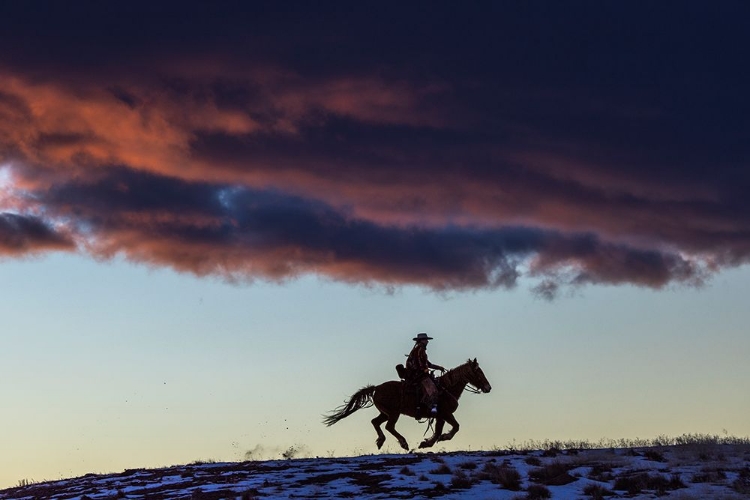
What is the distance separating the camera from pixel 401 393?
103 feet

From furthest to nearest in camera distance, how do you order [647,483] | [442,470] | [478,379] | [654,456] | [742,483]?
1. [478,379]
2. [654,456]
3. [442,470]
4. [647,483]
5. [742,483]

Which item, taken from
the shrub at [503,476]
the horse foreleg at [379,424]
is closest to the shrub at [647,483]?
the shrub at [503,476]

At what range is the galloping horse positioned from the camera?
30828 mm

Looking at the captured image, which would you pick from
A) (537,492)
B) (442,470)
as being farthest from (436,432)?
(537,492)

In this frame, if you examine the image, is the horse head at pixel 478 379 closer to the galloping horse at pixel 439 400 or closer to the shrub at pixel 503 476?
the galloping horse at pixel 439 400

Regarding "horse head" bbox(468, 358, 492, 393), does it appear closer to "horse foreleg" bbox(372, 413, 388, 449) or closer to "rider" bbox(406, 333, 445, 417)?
"rider" bbox(406, 333, 445, 417)

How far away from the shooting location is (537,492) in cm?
2138

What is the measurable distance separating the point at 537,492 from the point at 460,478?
7.45 feet

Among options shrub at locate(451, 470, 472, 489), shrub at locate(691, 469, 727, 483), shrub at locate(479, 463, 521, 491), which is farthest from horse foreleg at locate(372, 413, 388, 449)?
shrub at locate(691, 469, 727, 483)

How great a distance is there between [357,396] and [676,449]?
10320 mm

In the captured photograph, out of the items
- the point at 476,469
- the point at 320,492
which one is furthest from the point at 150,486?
the point at 476,469

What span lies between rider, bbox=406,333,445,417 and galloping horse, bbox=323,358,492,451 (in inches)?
11.5

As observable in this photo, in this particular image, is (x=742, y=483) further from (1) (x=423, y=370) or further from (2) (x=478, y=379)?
(1) (x=423, y=370)

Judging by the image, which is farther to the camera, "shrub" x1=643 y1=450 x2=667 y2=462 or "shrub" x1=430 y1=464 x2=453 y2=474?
"shrub" x1=643 y1=450 x2=667 y2=462
